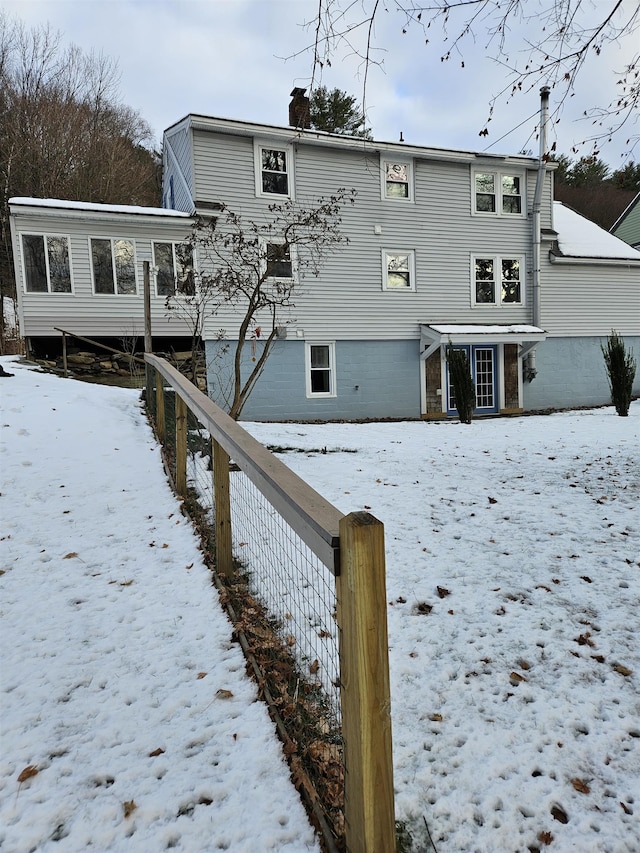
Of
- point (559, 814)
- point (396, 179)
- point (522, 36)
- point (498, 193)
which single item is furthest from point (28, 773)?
point (498, 193)

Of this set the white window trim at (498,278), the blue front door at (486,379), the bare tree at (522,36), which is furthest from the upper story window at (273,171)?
the bare tree at (522,36)

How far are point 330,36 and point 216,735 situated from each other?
12.3ft

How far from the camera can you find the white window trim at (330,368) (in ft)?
42.9

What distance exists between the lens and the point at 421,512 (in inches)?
167

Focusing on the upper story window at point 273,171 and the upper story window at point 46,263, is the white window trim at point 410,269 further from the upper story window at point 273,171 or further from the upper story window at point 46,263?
the upper story window at point 46,263

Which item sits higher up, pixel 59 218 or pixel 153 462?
pixel 59 218

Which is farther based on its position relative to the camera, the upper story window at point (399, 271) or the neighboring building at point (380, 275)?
the upper story window at point (399, 271)

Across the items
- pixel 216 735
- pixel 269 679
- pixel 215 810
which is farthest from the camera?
pixel 269 679

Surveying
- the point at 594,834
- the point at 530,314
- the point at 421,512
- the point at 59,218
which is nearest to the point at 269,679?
the point at 594,834

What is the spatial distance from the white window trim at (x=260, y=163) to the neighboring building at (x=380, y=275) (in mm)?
34

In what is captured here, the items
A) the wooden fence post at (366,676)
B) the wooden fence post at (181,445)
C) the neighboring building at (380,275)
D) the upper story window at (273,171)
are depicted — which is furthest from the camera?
the upper story window at (273,171)

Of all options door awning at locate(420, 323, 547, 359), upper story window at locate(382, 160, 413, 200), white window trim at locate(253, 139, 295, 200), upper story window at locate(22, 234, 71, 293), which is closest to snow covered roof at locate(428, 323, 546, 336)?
door awning at locate(420, 323, 547, 359)

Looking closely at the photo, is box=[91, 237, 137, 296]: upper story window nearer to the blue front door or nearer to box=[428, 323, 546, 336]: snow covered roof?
box=[428, 323, 546, 336]: snow covered roof

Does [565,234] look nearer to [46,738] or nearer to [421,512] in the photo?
[421,512]
